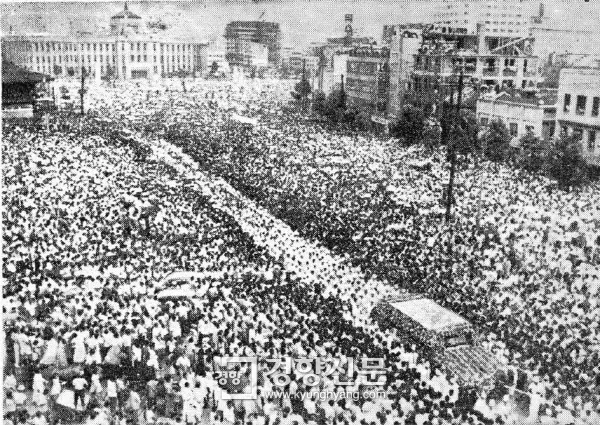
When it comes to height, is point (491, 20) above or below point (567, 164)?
above

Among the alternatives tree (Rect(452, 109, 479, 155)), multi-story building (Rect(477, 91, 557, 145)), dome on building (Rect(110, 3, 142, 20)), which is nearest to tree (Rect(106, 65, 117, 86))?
dome on building (Rect(110, 3, 142, 20))

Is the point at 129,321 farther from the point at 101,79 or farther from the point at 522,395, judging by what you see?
the point at 101,79

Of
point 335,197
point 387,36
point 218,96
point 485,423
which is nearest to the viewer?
point 485,423

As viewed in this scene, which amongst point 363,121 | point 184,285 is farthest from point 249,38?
point 363,121

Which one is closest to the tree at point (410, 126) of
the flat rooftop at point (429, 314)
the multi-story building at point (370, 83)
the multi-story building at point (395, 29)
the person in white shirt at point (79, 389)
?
the multi-story building at point (370, 83)

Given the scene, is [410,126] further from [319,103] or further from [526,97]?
[526,97]

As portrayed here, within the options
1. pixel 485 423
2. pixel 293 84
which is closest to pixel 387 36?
pixel 293 84

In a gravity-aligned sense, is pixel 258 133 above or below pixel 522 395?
above
